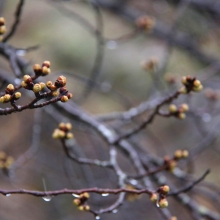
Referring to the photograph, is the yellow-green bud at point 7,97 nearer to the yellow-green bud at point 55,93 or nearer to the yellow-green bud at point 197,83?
the yellow-green bud at point 55,93

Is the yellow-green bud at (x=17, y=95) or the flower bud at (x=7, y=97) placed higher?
the yellow-green bud at (x=17, y=95)

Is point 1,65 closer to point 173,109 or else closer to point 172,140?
point 172,140

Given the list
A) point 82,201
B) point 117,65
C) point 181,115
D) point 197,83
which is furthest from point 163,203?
point 117,65

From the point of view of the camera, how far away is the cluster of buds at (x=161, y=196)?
1.05 meters

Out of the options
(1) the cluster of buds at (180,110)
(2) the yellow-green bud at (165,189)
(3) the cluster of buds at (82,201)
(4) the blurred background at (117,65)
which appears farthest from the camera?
(4) the blurred background at (117,65)

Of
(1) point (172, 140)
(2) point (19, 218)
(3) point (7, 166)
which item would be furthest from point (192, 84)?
(1) point (172, 140)

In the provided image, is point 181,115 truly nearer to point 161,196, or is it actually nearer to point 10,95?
point 161,196

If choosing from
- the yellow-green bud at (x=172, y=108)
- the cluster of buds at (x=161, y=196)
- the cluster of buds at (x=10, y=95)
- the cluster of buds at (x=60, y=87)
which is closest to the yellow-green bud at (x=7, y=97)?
the cluster of buds at (x=10, y=95)

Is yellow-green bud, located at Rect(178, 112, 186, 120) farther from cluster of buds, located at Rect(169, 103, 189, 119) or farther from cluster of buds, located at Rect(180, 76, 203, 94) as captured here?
cluster of buds, located at Rect(180, 76, 203, 94)

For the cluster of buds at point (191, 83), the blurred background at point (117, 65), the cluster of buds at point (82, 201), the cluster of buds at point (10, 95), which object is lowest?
the blurred background at point (117, 65)

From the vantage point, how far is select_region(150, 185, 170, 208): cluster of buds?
3.43ft

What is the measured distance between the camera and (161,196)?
42.2 inches

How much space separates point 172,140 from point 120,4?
8.71 ft

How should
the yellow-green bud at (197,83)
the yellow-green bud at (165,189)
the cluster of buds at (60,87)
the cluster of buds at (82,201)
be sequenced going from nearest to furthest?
the cluster of buds at (60,87) < the yellow-green bud at (165,189) < the cluster of buds at (82,201) < the yellow-green bud at (197,83)
